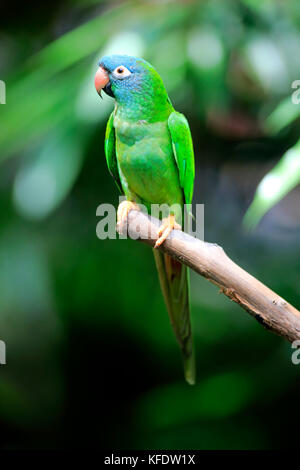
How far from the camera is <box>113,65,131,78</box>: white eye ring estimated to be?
0.76 metres

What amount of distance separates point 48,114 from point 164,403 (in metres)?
1.08

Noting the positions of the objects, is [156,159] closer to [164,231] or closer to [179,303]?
[164,231]

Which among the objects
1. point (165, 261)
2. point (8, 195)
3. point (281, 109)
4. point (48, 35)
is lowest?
point (165, 261)

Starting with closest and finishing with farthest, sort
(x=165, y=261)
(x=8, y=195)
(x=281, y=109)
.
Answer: (x=165, y=261)
(x=281, y=109)
(x=8, y=195)

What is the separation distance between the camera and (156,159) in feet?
3.13

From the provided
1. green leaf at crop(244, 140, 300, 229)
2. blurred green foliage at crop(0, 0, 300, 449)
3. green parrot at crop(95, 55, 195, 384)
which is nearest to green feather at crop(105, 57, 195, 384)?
green parrot at crop(95, 55, 195, 384)

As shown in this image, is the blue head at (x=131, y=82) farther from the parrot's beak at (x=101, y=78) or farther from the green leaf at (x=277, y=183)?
the green leaf at (x=277, y=183)

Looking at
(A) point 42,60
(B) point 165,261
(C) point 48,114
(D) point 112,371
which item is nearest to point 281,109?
(B) point 165,261

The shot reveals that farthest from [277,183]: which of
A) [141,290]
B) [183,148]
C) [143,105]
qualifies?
[141,290]

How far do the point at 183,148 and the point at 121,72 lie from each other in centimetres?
22

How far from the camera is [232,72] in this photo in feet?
5.93

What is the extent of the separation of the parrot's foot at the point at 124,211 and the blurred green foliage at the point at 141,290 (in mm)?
634

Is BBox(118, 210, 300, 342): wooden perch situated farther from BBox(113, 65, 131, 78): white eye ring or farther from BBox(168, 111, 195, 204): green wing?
BBox(113, 65, 131, 78): white eye ring

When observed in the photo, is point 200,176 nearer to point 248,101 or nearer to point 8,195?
point 248,101
